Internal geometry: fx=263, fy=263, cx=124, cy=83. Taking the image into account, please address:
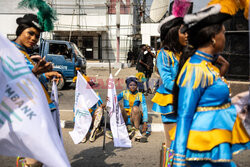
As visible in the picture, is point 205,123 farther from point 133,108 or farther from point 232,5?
point 133,108

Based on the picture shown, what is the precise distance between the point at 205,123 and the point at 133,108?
A: 3.72m

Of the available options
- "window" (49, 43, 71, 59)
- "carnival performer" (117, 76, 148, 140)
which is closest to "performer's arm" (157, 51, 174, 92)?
"carnival performer" (117, 76, 148, 140)

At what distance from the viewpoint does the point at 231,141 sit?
70.9 inches

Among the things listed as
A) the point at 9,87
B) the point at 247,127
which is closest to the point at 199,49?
the point at 247,127

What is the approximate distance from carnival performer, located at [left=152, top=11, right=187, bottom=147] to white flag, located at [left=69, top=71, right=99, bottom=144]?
7.51 feet

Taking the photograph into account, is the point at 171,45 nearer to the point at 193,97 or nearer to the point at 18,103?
the point at 193,97

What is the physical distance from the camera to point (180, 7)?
2.79 meters

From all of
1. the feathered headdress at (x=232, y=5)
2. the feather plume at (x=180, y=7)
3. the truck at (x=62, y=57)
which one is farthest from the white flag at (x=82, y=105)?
the truck at (x=62, y=57)

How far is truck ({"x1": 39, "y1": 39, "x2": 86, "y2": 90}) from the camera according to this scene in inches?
462

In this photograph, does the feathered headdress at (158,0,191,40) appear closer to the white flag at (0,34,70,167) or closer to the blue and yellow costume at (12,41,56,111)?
the blue and yellow costume at (12,41,56,111)

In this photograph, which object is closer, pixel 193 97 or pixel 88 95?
pixel 193 97

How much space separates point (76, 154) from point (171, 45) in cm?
259

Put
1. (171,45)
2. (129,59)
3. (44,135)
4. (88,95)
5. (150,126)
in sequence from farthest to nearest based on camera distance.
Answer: (129,59) → (150,126) → (88,95) → (171,45) → (44,135)

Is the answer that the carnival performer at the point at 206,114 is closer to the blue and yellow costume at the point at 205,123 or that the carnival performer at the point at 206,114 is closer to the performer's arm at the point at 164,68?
the blue and yellow costume at the point at 205,123
